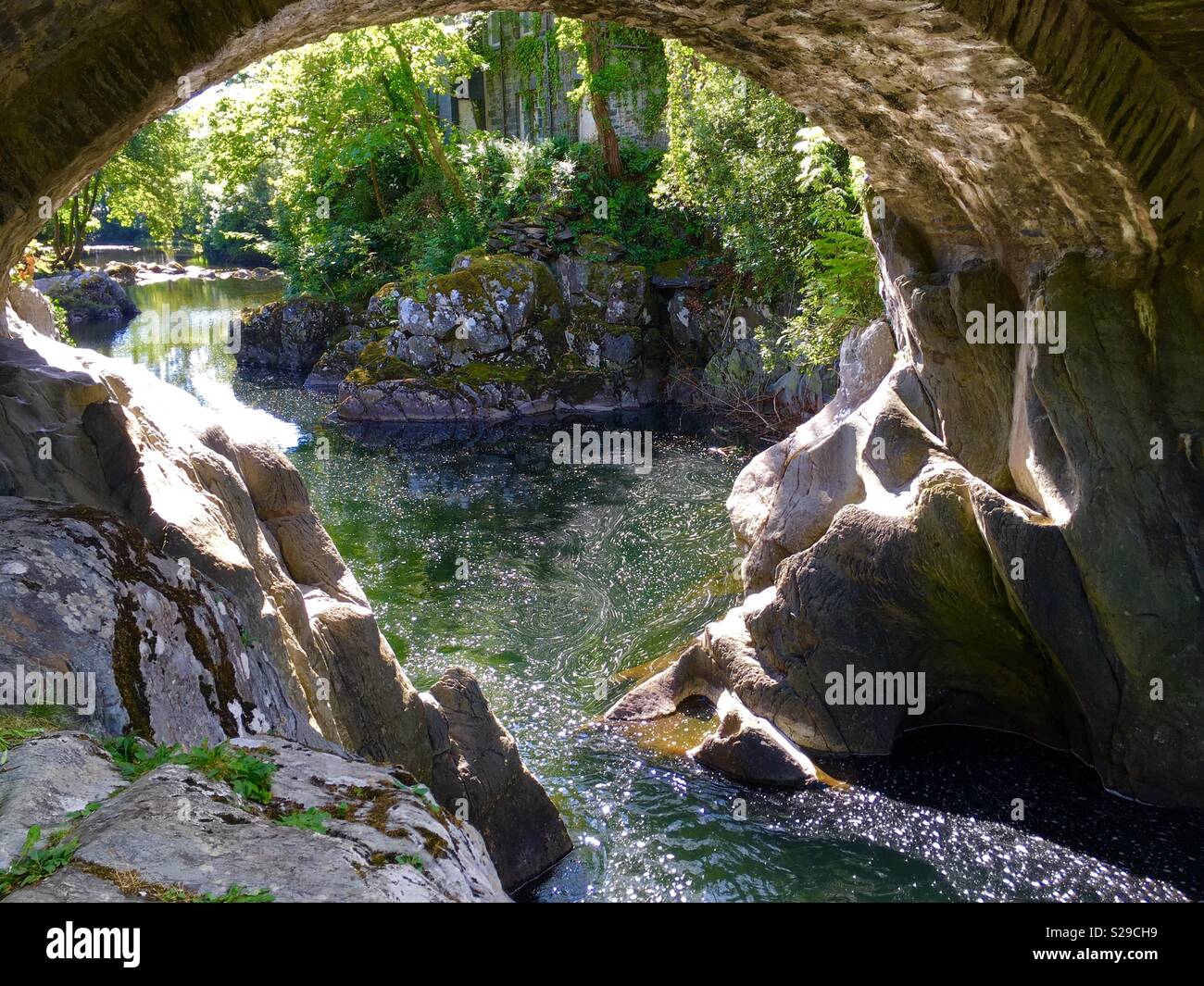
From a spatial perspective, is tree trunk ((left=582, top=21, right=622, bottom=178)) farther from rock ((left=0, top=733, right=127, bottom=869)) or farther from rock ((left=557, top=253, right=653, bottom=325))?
rock ((left=0, top=733, right=127, bottom=869))

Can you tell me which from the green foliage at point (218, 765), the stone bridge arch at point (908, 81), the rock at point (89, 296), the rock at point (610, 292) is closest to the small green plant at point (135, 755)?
the green foliage at point (218, 765)

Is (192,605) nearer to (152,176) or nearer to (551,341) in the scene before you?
(551,341)

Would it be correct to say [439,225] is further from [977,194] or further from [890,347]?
[977,194]

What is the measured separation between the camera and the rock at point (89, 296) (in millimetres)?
41844

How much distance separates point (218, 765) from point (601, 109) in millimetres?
29298

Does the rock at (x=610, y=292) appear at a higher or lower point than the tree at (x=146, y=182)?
lower

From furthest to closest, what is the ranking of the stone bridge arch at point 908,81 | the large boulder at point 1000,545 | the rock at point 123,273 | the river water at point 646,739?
the rock at point 123,273
the large boulder at point 1000,545
the river water at point 646,739
the stone bridge arch at point 908,81

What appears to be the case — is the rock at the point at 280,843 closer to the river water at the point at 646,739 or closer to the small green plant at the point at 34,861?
the small green plant at the point at 34,861

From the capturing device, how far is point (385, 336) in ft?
87.7

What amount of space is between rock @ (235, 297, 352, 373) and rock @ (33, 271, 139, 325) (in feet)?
45.2

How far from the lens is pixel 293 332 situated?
31.5 m

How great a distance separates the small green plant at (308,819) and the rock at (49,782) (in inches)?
25.6

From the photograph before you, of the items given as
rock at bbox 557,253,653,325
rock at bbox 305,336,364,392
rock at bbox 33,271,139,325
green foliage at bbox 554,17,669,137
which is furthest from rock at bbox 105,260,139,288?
rock at bbox 557,253,653,325

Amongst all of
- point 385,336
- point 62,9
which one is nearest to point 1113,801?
point 62,9
